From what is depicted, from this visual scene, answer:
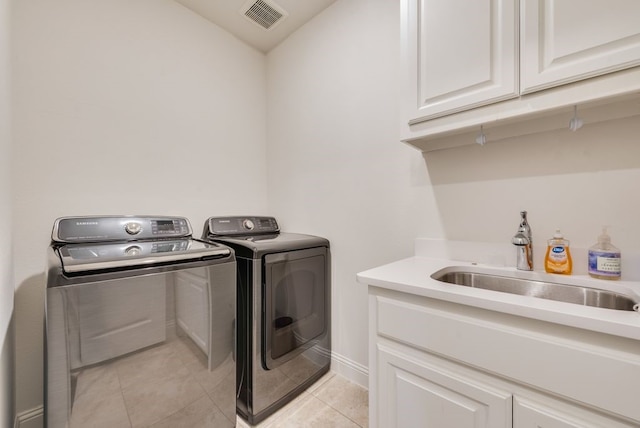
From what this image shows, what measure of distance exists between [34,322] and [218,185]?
50.5 inches

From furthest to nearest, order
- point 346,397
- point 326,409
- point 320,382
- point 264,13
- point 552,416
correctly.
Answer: point 264,13
point 320,382
point 346,397
point 326,409
point 552,416

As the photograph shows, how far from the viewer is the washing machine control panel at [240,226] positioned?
1.88m

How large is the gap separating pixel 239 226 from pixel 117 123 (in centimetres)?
100

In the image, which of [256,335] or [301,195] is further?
[301,195]

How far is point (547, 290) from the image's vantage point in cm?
106

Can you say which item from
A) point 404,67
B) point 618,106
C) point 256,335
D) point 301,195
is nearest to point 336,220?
point 301,195

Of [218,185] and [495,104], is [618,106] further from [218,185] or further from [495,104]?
[218,185]

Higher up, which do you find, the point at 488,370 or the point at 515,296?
the point at 515,296

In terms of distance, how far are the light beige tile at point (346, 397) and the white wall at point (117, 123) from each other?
1.47 metres

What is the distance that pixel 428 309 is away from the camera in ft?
3.03

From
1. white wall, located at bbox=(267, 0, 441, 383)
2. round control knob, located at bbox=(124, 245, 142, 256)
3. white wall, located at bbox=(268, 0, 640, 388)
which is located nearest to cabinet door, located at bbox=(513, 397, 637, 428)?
white wall, located at bbox=(268, 0, 640, 388)

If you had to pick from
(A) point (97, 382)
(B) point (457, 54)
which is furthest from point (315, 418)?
(B) point (457, 54)

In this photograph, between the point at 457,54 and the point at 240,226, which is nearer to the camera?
the point at 457,54

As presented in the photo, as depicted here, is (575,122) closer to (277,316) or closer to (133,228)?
(277,316)
